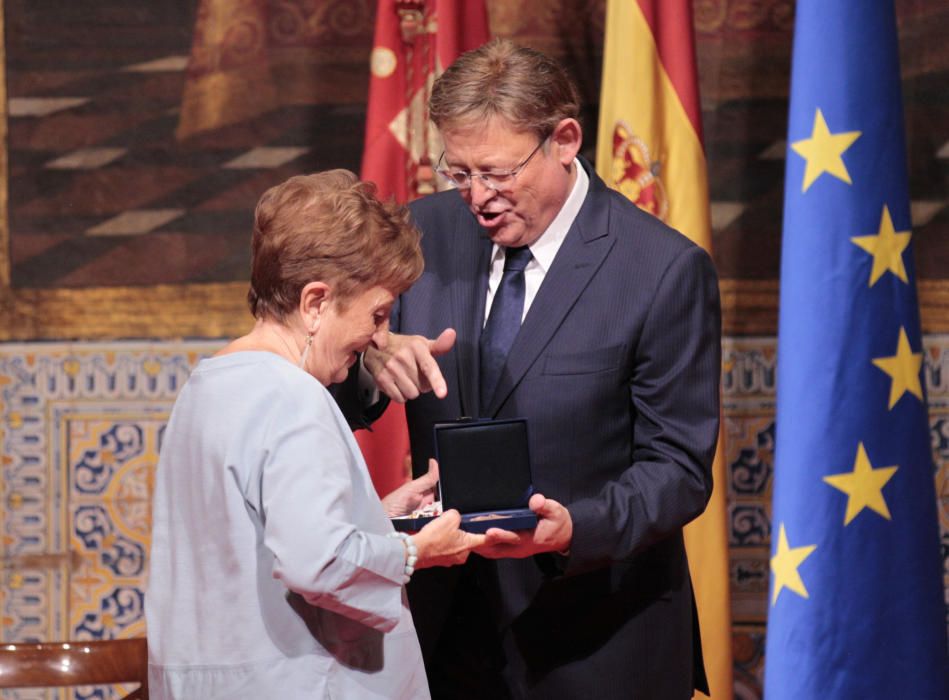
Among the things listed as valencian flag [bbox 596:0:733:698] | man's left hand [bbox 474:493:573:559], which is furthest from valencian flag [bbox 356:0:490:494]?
man's left hand [bbox 474:493:573:559]

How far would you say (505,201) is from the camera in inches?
87.6

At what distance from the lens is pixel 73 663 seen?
2395 mm

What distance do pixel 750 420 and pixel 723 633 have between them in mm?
715

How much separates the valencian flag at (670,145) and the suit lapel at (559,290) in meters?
0.99

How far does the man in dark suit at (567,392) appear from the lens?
2.17m

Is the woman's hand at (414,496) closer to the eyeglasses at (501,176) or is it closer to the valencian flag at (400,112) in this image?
the eyeglasses at (501,176)

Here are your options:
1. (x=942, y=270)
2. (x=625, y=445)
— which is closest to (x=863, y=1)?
(x=942, y=270)

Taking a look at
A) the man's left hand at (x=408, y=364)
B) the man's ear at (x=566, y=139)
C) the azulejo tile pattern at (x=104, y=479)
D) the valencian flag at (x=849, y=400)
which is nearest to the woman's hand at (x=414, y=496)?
the man's left hand at (x=408, y=364)

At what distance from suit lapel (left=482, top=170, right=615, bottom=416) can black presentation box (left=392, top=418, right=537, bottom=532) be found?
0.22m

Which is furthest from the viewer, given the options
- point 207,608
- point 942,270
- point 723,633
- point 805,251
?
point 942,270

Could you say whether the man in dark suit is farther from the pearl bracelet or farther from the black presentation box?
the pearl bracelet

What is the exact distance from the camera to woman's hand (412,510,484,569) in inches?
71.7

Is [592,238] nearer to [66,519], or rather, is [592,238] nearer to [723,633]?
[723,633]

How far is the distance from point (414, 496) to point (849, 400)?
50.3 inches
